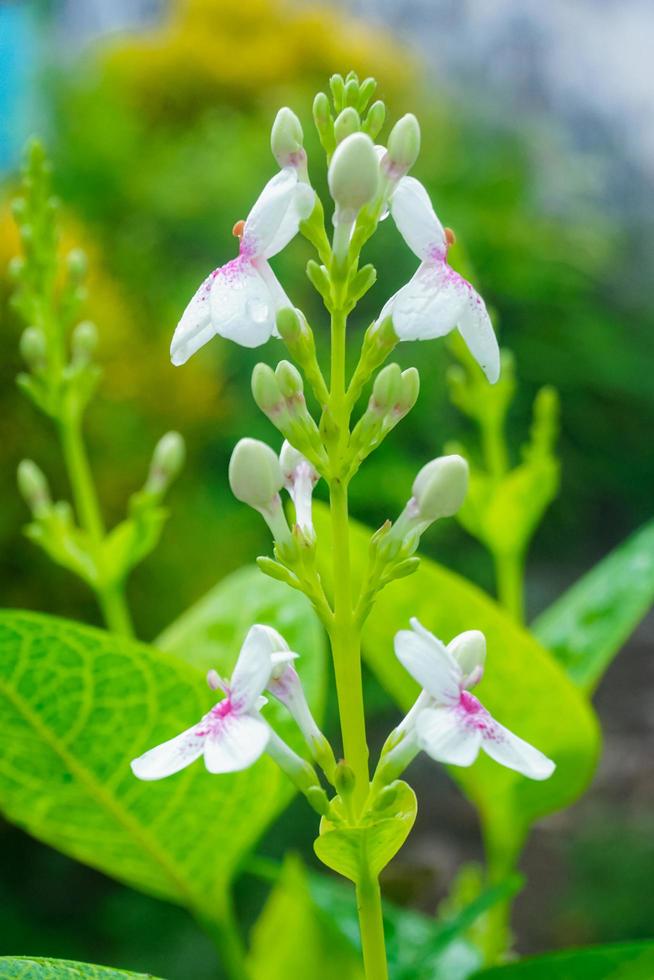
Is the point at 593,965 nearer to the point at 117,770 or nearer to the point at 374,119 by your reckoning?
the point at 117,770

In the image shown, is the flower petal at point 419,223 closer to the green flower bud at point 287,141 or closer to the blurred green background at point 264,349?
the green flower bud at point 287,141

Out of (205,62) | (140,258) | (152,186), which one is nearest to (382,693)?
(140,258)

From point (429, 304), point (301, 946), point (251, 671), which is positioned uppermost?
point (429, 304)

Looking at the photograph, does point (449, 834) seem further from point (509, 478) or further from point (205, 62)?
point (205, 62)

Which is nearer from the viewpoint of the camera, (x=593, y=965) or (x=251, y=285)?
(x=251, y=285)

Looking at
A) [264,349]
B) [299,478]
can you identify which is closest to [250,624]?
[299,478]

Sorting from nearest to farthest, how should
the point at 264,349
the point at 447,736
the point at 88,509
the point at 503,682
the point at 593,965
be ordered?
the point at 447,736, the point at 593,965, the point at 503,682, the point at 88,509, the point at 264,349
